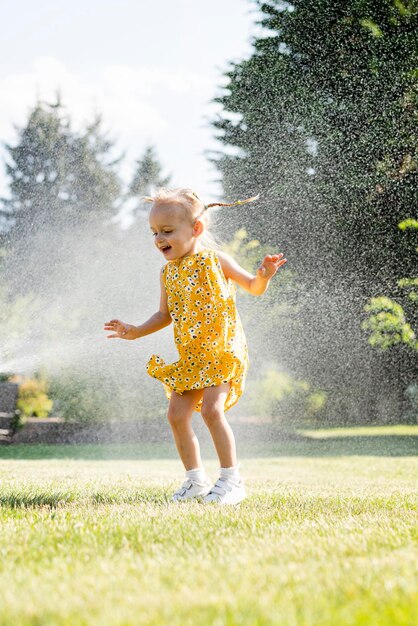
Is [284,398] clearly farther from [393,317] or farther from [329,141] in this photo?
[329,141]

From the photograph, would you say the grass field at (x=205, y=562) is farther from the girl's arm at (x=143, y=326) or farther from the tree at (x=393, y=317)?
the tree at (x=393, y=317)

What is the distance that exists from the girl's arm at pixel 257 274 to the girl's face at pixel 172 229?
0.60 ft

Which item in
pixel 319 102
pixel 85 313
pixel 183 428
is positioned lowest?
pixel 183 428

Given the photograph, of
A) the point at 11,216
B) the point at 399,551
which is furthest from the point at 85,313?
the point at 11,216

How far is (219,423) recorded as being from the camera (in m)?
3.24

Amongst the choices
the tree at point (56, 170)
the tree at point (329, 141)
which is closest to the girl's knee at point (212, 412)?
Answer: the tree at point (329, 141)

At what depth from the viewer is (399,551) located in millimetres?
1925

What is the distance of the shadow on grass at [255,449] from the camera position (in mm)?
10414

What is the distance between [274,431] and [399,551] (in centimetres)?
1292

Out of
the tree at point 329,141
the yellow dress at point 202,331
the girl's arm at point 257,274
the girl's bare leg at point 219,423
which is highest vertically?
the tree at point 329,141

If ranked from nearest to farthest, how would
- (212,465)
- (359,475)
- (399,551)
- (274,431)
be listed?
(399,551) → (359,475) → (212,465) → (274,431)

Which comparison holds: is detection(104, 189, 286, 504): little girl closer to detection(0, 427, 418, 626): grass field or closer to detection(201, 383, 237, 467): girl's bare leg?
detection(201, 383, 237, 467): girl's bare leg

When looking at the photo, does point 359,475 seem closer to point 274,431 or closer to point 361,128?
point 361,128

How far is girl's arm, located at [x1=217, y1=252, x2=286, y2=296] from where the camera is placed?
132 inches
